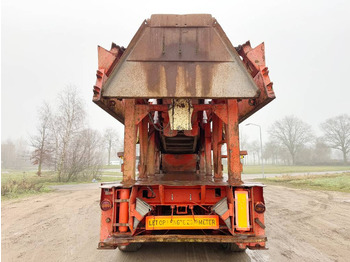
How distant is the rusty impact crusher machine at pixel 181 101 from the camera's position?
10.8 feet

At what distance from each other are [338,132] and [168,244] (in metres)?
59.1

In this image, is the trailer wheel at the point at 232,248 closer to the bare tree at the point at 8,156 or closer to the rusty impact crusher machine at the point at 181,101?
the rusty impact crusher machine at the point at 181,101

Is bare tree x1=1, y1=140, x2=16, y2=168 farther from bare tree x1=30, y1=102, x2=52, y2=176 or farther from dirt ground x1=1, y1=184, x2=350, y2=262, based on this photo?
dirt ground x1=1, y1=184, x2=350, y2=262

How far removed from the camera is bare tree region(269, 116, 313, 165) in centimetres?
5125

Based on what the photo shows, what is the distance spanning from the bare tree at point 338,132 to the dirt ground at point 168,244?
50525 millimetres

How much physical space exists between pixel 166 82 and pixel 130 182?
187cm

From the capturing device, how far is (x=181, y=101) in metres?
3.70

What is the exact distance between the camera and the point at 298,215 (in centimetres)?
744

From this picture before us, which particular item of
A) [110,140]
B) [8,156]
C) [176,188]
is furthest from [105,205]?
[8,156]

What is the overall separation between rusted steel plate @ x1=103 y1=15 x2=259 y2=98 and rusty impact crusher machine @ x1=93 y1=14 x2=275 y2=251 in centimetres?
2

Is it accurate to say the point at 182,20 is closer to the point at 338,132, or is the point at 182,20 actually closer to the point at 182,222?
the point at 182,222

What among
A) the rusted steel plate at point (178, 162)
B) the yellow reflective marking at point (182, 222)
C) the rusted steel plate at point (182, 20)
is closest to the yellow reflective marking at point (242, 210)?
the yellow reflective marking at point (182, 222)

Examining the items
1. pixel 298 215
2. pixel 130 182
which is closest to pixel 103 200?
pixel 130 182

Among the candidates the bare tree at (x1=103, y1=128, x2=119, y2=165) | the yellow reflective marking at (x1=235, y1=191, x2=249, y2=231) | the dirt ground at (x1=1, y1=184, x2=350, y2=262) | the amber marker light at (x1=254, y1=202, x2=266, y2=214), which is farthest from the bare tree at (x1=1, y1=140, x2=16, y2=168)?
the amber marker light at (x1=254, y1=202, x2=266, y2=214)
